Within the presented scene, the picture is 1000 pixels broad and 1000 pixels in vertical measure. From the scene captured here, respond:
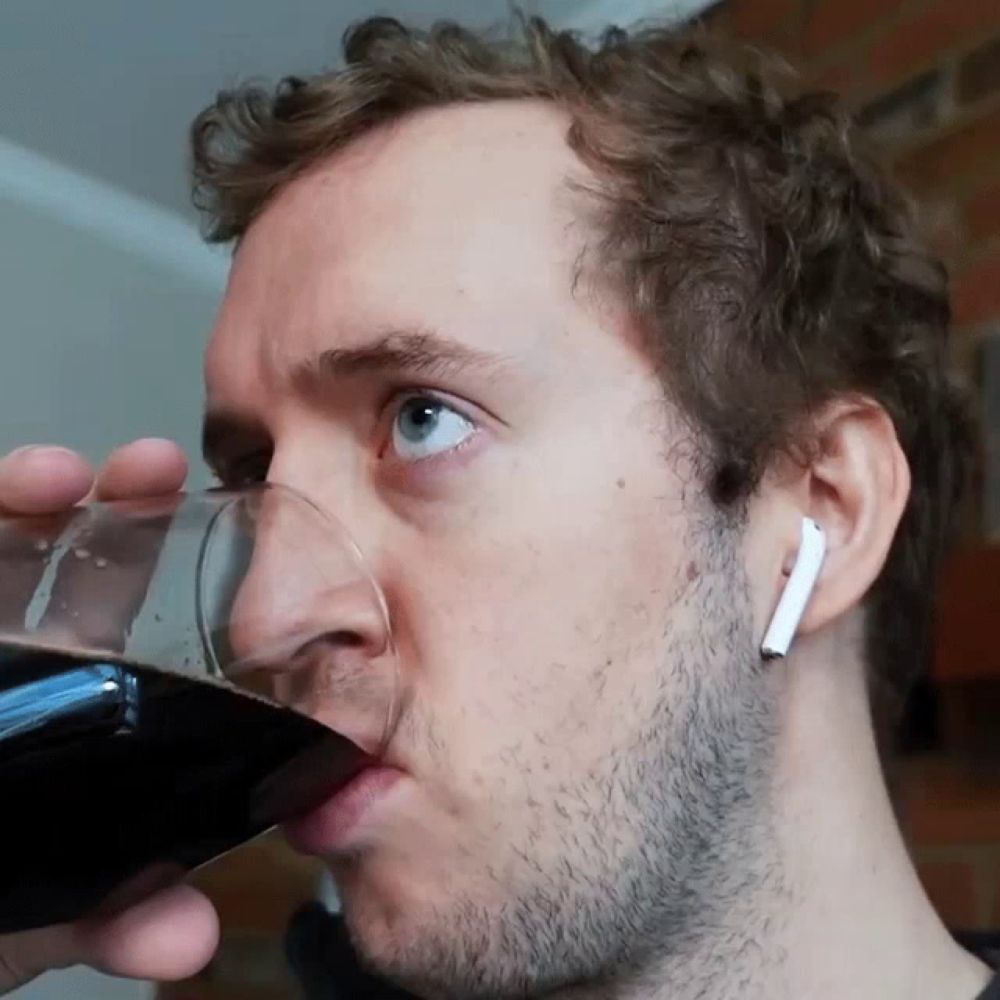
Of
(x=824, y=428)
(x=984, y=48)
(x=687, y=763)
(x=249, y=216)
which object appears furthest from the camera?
(x=984, y=48)

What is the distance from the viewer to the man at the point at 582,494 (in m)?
0.73

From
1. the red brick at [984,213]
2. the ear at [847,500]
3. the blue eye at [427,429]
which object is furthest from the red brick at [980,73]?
the blue eye at [427,429]

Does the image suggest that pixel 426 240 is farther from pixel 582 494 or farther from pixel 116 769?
pixel 116 769

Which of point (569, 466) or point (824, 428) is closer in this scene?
point (569, 466)

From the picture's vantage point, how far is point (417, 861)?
0.72m

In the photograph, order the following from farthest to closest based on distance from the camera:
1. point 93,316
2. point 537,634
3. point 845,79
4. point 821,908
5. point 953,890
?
point 93,316, point 845,79, point 953,890, point 821,908, point 537,634

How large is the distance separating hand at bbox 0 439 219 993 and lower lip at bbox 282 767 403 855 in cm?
6

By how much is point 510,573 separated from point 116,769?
278 millimetres

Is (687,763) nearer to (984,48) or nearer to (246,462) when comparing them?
(246,462)

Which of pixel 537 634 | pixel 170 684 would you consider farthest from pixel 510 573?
pixel 170 684

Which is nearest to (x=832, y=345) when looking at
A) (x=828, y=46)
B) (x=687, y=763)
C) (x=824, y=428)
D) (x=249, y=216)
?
(x=824, y=428)

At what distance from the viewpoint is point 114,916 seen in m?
0.67

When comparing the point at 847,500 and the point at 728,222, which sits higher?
the point at 728,222

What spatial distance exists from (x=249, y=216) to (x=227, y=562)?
43 cm
